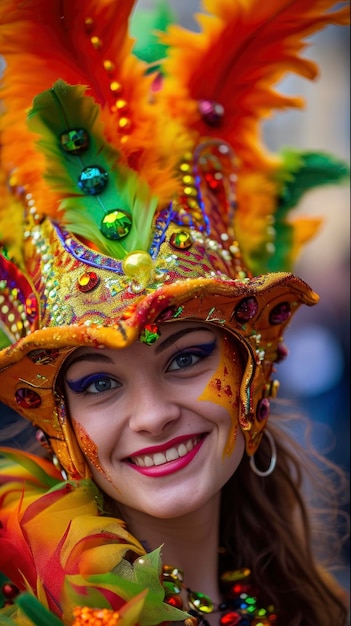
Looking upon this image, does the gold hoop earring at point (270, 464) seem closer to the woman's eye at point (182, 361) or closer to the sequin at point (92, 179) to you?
the woman's eye at point (182, 361)

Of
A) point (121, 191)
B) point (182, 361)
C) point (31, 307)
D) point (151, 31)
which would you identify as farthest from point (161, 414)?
point (151, 31)

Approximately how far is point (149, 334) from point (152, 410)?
0.55ft

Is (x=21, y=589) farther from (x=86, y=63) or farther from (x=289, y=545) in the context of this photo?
(x=86, y=63)

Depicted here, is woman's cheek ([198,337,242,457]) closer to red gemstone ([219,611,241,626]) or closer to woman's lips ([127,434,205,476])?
woman's lips ([127,434,205,476])

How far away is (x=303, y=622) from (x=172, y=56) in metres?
1.46

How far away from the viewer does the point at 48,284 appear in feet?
5.14

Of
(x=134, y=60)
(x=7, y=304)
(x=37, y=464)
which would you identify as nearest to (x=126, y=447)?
(x=37, y=464)

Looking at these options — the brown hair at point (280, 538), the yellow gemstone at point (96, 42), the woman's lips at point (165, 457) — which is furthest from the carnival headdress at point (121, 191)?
the brown hair at point (280, 538)

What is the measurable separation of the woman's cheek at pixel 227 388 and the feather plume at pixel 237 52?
576 millimetres

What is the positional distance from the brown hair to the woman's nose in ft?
1.59

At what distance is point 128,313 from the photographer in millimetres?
1383

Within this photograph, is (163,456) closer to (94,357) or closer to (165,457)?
(165,457)

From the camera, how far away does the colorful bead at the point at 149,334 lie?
1.39 m

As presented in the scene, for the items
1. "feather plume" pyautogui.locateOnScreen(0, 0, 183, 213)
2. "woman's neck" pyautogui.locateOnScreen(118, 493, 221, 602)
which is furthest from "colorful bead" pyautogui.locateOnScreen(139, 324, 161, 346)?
"woman's neck" pyautogui.locateOnScreen(118, 493, 221, 602)
